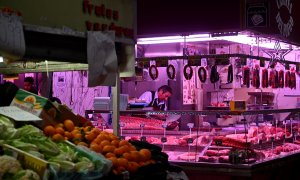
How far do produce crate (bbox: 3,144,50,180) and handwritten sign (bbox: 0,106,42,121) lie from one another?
1.29ft

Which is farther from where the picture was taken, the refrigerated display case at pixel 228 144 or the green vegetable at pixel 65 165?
the refrigerated display case at pixel 228 144

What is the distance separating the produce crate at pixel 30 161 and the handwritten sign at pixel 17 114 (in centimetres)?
39

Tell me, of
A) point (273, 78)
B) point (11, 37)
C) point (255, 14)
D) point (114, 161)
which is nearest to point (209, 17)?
point (255, 14)

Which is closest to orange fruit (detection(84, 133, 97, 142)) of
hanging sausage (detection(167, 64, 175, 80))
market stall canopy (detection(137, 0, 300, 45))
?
market stall canopy (detection(137, 0, 300, 45))

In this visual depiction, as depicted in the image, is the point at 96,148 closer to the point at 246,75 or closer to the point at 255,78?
the point at 246,75

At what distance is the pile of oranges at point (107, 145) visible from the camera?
10.4ft

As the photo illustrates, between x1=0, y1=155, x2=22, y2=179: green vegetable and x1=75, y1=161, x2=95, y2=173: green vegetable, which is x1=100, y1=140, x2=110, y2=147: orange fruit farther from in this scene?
x1=0, y1=155, x2=22, y2=179: green vegetable

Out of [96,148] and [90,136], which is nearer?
[96,148]

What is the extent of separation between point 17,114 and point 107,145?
599mm

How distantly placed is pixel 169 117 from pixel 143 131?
41 cm

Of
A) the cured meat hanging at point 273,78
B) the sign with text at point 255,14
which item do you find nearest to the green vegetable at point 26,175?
the sign with text at point 255,14

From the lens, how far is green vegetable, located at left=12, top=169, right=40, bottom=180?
2.41 m

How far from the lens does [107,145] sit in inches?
131

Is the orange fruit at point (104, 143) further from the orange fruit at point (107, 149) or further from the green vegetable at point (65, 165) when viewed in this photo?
the green vegetable at point (65, 165)
